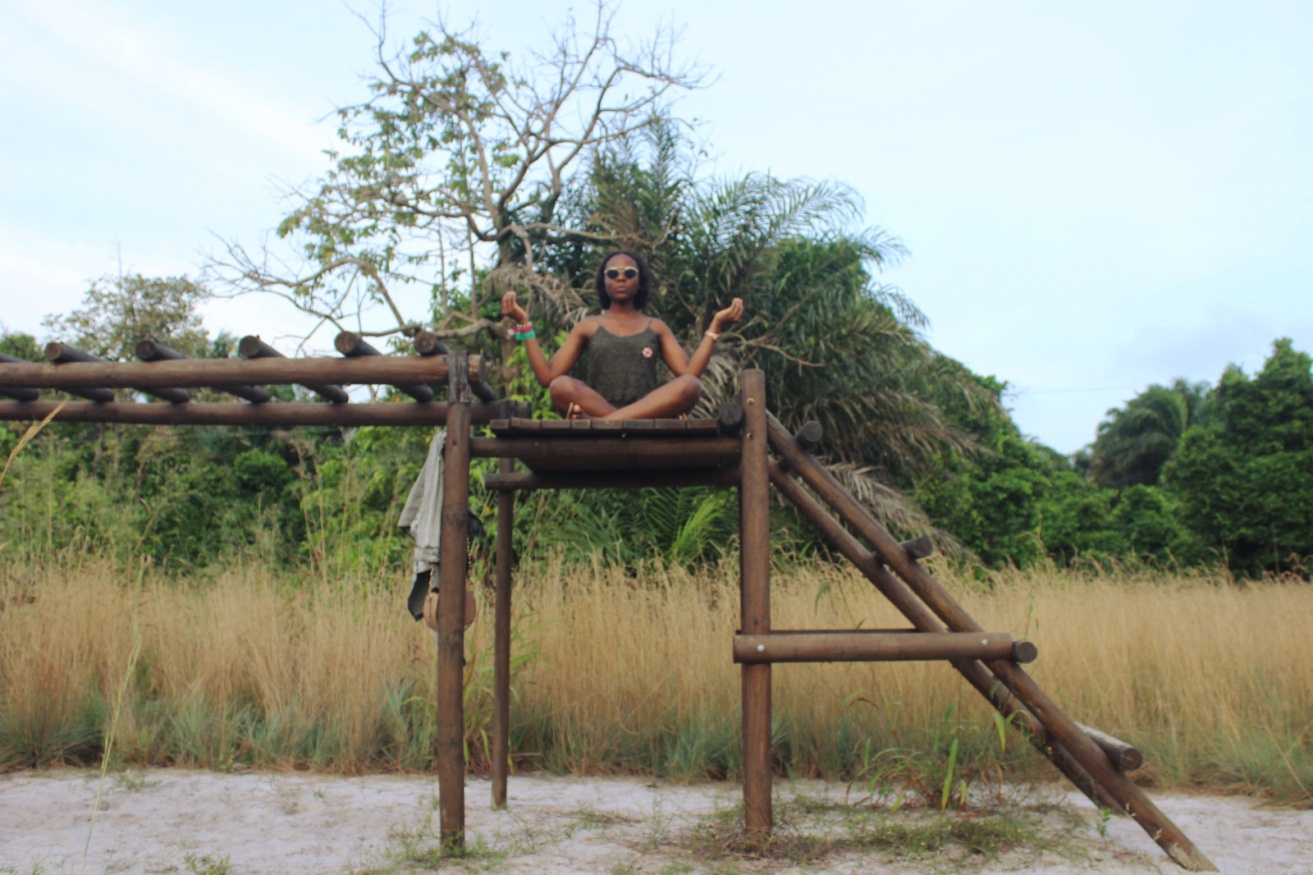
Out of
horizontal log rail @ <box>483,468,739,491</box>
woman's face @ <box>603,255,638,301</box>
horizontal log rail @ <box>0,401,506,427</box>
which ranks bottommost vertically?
horizontal log rail @ <box>483,468,739,491</box>

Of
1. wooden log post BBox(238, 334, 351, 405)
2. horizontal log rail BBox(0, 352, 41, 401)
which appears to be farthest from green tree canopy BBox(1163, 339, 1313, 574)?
horizontal log rail BBox(0, 352, 41, 401)

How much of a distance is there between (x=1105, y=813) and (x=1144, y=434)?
2737cm

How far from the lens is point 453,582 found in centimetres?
412

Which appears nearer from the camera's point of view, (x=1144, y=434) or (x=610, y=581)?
(x=610, y=581)

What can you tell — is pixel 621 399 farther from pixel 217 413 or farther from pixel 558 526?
pixel 558 526

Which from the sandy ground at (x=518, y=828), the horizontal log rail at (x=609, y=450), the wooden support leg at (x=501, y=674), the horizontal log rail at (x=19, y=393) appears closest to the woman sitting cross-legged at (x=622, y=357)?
the horizontal log rail at (x=609, y=450)

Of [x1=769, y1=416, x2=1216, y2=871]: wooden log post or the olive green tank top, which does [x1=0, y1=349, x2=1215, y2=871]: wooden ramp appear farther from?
the olive green tank top

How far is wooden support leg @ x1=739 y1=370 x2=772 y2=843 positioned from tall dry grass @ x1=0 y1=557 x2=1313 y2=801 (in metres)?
1.74

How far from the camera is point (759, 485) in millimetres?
4102

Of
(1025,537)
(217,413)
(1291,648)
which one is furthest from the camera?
(1025,537)

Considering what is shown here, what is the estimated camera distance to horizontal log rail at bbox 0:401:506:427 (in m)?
4.59

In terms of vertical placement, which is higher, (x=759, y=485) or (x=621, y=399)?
(x=621, y=399)

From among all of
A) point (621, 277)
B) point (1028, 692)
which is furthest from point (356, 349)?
point (1028, 692)

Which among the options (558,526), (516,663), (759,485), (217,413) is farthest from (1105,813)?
(558,526)
